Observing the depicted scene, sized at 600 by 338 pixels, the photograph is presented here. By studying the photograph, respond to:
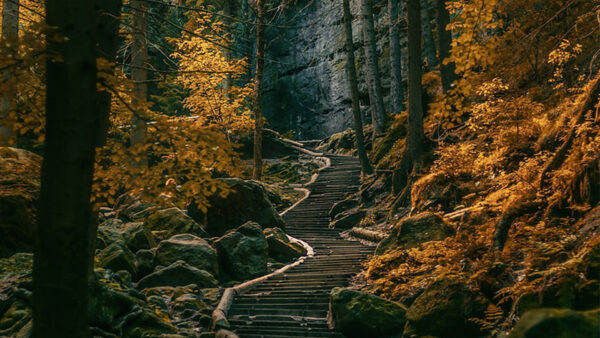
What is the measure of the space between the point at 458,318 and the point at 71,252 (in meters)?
5.15

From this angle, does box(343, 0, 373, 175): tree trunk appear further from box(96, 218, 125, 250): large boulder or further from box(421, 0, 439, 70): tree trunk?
box(96, 218, 125, 250): large boulder

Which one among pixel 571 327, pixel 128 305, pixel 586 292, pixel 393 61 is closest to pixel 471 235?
pixel 586 292

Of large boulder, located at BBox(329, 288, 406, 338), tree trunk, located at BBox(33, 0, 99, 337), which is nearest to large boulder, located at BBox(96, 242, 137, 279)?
large boulder, located at BBox(329, 288, 406, 338)

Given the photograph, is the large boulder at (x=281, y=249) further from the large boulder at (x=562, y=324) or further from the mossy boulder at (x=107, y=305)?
the large boulder at (x=562, y=324)

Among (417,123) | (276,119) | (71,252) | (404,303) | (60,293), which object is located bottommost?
(404,303)

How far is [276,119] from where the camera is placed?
43.3 meters

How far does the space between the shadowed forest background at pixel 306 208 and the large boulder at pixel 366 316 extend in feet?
0.09

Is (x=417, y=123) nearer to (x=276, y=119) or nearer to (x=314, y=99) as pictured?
(x=314, y=99)

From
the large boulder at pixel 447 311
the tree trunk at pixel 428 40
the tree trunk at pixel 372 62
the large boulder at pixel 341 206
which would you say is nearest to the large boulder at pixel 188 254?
the large boulder at pixel 447 311

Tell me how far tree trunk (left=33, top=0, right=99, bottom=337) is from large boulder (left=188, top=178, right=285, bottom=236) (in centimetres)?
1146

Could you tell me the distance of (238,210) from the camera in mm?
16203

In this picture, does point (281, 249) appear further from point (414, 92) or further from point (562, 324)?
point (562, 324)

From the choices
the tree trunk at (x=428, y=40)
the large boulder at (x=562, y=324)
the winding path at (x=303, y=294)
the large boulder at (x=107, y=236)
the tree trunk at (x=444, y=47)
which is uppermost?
the tree trunk at (x=428, y=40)

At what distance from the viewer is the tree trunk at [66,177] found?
13.8 feet
